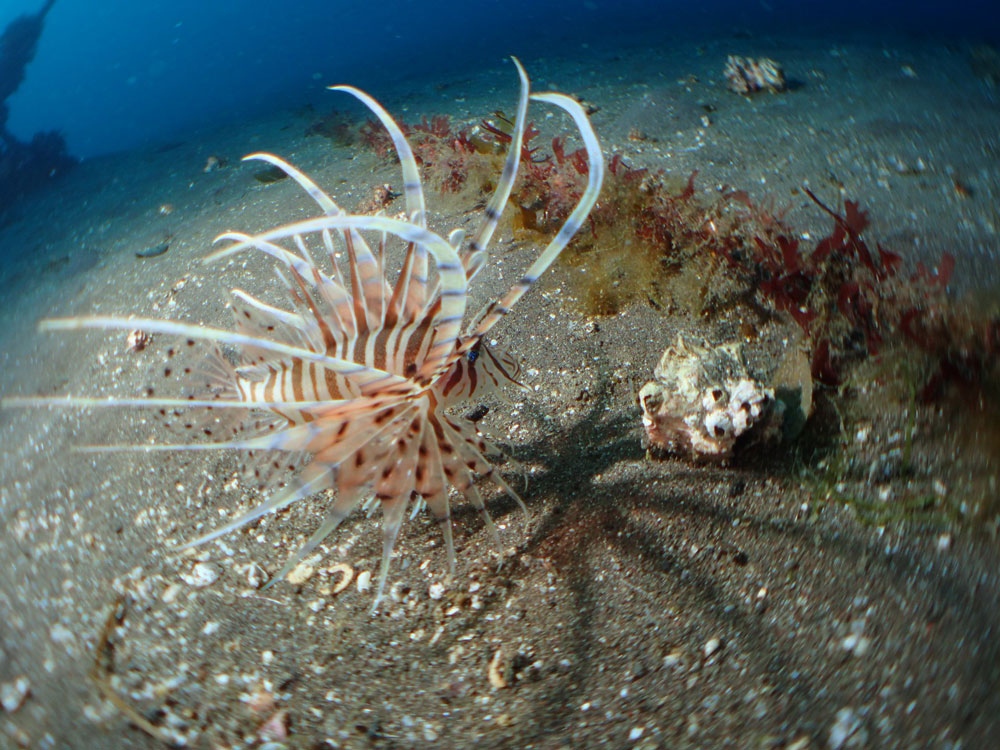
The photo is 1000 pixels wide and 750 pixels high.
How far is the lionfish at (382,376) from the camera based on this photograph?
185cm

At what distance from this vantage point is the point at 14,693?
72.2 inches

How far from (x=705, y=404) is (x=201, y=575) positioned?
229 cm

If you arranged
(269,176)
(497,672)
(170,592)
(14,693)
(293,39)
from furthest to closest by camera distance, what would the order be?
(293,39)
(269,176)
(170,592)
(497,672)
(14,693)

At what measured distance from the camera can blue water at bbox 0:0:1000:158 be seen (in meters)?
19.4

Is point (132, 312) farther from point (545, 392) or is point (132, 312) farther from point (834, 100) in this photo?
point (834, 100)

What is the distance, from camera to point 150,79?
4259cm

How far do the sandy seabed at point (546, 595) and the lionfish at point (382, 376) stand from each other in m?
0.33

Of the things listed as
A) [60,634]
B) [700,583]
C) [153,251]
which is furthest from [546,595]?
[153,251]

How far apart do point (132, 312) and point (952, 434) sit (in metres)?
5.83

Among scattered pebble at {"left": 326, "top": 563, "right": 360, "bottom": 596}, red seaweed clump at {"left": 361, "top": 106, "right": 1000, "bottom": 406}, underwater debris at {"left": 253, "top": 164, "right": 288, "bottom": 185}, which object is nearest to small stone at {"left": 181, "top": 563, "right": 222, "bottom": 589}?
scattered pebble at {"left": 326, "top": 563, "right": 360, "bottom": 596}

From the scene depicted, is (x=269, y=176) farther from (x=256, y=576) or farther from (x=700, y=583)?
(x=700, y=583)

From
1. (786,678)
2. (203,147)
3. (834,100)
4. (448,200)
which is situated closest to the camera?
(786,678)

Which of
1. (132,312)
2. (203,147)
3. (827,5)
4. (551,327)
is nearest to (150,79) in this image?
(203,147)

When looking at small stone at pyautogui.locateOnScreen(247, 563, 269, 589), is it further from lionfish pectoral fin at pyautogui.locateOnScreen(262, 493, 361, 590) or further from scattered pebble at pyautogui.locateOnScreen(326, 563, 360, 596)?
lionfish pectoral fin at pyautogui.locateOnScreen(262, 493, 361, 590)
